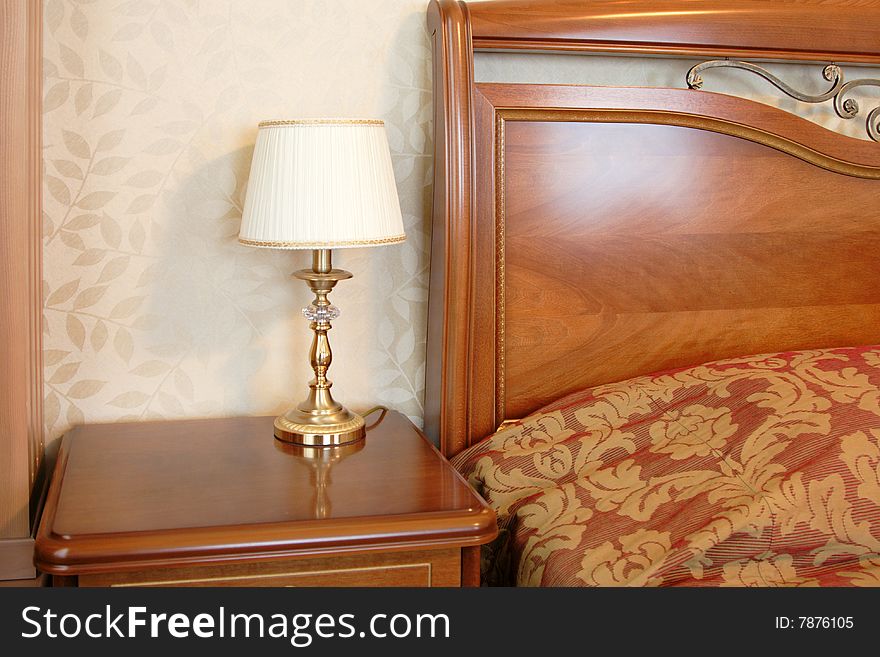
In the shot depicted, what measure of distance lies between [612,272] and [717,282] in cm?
19

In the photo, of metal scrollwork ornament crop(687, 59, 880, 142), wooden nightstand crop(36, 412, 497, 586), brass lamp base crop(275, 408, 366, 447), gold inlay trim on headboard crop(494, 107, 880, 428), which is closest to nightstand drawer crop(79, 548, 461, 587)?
wooden nightstand crop(36, 412, 497, 586)

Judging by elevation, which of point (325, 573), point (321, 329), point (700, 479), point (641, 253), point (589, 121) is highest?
point (589, 121)

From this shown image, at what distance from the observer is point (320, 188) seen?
1237 millimetres

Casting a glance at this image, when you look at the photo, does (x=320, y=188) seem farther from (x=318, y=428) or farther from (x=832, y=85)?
(x=832, y=85)

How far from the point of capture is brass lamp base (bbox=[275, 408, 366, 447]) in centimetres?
139

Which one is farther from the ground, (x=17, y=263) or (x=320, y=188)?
(x=320, y=188)

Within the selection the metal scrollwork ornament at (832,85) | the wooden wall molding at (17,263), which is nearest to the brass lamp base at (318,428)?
the wooden wall molding at (17,263)

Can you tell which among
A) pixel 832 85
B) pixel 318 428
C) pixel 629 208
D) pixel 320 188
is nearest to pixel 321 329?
pixel 318 428

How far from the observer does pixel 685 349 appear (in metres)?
1.56

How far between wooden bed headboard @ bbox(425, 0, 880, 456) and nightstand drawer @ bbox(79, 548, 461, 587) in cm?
37

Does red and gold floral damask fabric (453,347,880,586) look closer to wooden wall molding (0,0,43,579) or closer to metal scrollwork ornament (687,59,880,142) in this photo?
metal scrollwork ornament (687,59,880,142)

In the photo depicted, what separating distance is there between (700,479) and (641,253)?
1.46 ft

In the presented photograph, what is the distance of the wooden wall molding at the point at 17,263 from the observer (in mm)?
1146

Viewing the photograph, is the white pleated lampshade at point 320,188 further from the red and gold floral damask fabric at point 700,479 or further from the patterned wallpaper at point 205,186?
the red and gold floral damask fabric at point 700,479
